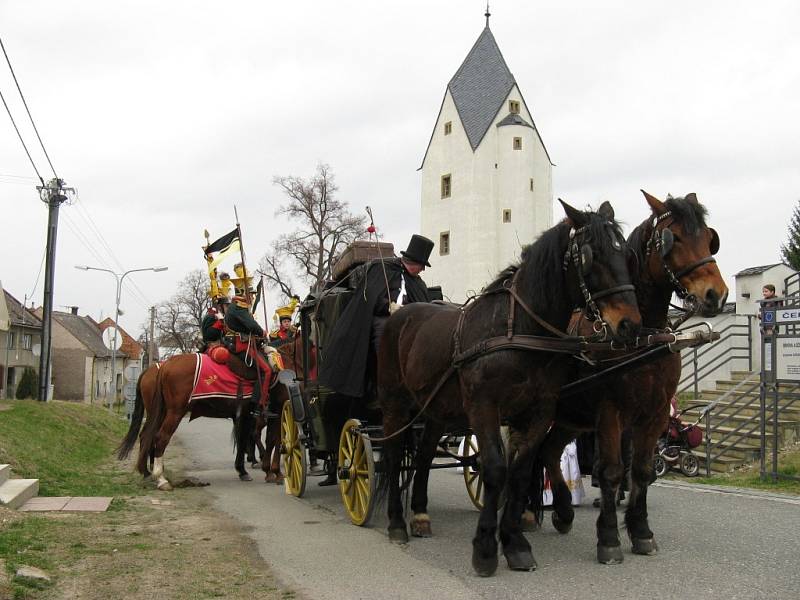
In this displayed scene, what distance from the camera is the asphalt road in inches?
195

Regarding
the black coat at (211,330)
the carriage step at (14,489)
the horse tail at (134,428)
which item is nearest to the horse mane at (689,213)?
the carriage step at (14,489)

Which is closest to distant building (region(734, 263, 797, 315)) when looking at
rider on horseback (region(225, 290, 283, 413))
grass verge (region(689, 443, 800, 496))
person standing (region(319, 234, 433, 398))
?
grass verge (region(689, 443, 800, 496))

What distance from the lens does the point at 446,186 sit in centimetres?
4588

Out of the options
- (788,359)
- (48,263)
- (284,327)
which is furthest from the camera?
(48,263)

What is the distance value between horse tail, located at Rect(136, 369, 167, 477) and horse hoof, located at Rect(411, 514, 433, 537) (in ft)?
15.8

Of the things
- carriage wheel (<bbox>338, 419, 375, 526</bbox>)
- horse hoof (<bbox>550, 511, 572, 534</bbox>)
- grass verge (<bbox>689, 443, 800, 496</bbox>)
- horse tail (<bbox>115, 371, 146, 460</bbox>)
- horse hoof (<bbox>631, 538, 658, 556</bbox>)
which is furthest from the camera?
horse tail (<bbox>115, 371, 146, 460</bbox>)

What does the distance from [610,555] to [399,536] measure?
1859 mm

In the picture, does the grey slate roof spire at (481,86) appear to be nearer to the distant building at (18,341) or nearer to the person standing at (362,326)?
the distant building at (18,341)

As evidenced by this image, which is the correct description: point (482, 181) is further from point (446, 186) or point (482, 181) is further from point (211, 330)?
point (211, 330)

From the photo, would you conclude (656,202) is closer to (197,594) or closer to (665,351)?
(665,351)

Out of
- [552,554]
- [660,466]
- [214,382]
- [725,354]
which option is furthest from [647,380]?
[725,354]

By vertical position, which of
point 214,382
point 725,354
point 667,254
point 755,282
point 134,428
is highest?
point 755,282

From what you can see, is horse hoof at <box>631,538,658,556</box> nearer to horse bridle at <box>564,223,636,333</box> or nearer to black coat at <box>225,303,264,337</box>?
horse bridle at <box>564,223,636,333</box>

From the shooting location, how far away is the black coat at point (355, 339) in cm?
757
